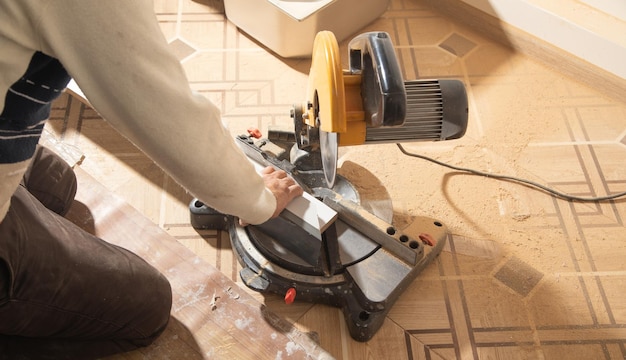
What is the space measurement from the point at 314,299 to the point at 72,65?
822mm

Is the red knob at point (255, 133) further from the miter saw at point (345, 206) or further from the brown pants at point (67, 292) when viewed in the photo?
the brown pants at point (67, 292)

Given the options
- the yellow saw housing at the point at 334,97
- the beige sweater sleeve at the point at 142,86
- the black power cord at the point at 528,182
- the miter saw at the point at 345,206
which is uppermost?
the beige sweater sleeve at the point at 142,86

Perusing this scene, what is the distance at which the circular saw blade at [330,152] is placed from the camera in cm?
121

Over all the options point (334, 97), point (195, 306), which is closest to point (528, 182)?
point (334, 97)

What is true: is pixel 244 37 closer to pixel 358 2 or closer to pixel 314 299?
pixel 358 2

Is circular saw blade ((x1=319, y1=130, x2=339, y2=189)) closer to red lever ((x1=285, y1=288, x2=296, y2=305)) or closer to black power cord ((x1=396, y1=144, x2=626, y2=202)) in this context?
red lever ((x1=285, y1=288, x2=296, y2=305))

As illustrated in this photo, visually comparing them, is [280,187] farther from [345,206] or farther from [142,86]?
[142,86]

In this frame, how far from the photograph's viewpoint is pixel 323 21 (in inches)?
72.9

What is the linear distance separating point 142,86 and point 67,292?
1.63ft

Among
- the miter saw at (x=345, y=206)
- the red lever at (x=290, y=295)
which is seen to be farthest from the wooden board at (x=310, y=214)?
the red lever at (x=290, y=295)

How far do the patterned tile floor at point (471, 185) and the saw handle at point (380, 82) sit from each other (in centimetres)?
49

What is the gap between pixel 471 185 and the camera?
1643mm

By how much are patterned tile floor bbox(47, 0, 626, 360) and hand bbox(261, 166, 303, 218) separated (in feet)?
0.71

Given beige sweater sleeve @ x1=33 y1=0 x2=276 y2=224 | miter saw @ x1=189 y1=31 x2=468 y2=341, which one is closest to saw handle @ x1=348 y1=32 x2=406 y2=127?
miter saw @ x1=189 y1=31 x2=468 y2=341
